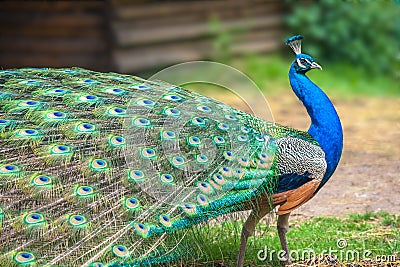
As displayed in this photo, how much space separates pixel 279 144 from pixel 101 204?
102 centimetres

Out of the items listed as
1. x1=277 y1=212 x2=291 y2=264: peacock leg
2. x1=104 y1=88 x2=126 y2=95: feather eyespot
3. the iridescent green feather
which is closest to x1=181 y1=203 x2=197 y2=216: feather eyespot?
the iridescent green feather

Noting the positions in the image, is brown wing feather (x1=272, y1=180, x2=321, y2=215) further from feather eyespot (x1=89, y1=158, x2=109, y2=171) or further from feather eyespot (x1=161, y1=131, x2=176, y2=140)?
feather eyespot (x1=89, y1=158, x2=109, y2=171)

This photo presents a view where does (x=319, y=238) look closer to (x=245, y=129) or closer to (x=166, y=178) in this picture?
(x=245, y=129)

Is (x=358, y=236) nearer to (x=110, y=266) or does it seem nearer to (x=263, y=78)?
(x=110, y=266)

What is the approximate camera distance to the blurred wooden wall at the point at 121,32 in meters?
9.98

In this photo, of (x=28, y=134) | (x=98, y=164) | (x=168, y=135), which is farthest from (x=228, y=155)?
(x=28, y=134)

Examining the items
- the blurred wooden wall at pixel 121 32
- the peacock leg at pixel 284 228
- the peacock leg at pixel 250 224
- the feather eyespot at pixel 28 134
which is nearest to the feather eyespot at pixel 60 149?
the feather eyespot at pixel 28 134

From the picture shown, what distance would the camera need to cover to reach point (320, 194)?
584 cm

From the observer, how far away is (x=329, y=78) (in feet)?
35.8

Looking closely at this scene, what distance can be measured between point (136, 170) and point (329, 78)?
303 inches

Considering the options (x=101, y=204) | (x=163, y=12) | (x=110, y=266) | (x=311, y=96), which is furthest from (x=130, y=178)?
(x=163, y=12)

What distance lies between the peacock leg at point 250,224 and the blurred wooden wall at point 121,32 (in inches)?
243

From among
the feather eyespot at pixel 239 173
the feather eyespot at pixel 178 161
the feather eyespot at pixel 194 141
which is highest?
the feather eyespot at pixel 194 141

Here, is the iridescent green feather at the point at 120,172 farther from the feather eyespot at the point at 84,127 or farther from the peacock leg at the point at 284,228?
the peacock leg at the point at 284,228
